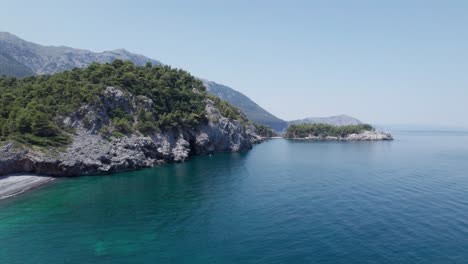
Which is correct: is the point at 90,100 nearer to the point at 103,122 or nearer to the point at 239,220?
the point at 103,122

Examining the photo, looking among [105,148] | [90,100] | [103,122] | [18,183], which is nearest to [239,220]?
[18,183]

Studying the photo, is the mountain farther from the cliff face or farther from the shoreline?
the shoreline

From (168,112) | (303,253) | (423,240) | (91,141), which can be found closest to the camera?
(303,253)

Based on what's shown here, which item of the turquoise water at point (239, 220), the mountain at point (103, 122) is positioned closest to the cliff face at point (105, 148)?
the mountain at point (103, 122)

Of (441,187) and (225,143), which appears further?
(225,143)

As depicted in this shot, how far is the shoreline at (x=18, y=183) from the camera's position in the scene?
2297 inches

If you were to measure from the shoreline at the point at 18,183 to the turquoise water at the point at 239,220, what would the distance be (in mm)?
3401

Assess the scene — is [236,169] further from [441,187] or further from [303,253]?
[303,253]

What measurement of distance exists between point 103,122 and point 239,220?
61.2 meters

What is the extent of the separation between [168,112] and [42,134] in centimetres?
4604

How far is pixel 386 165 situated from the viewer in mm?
98875

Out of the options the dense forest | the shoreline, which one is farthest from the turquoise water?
the dense forest

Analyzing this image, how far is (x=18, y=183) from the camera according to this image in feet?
205

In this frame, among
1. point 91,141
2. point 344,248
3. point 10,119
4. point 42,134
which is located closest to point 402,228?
point 344,248
